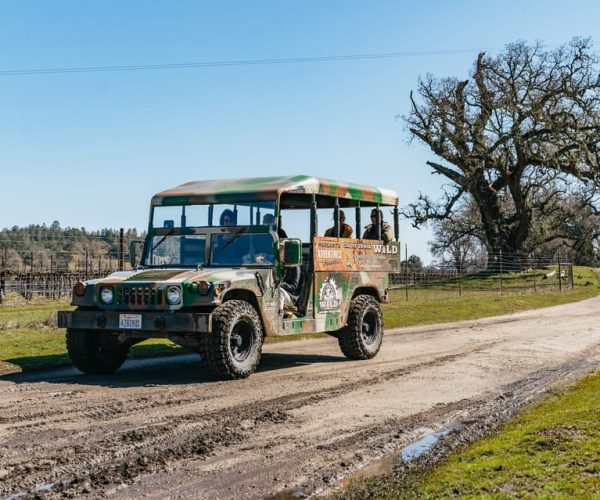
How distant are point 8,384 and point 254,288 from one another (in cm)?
346

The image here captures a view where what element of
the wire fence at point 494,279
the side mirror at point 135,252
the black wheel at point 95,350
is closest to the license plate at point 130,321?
the black wheel at point 95,350

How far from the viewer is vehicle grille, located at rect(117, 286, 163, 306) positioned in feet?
33.6

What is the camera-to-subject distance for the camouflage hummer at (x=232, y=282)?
10.2 m

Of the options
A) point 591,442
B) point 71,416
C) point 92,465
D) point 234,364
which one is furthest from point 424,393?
point 92,465

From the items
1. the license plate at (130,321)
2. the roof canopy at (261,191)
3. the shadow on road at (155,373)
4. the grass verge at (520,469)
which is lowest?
the grass verge at (520,469)

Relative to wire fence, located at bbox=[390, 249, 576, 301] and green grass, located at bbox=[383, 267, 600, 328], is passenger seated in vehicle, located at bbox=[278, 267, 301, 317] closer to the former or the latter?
green grass, located at bbox=[383, 267, 600, 328]

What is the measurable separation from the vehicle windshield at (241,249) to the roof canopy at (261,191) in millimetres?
544

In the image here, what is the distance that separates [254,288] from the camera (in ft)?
35.4

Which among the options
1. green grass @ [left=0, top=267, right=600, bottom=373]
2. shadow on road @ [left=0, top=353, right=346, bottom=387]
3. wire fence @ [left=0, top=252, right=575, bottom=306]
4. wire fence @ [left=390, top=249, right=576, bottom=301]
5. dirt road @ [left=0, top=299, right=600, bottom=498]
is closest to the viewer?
dirt road @ [left=0, top=299, right=600, bottom=498]

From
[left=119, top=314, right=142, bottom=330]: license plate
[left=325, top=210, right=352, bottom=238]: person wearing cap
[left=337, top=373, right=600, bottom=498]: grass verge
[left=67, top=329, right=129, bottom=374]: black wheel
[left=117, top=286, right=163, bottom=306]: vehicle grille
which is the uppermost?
[left=325, top=210, right=352, bottom=238]: person wearing cap

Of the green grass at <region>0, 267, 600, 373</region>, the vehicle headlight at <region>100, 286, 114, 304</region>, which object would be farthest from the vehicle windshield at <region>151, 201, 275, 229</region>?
the green grass at <region>0, 267, 600, 373</region>

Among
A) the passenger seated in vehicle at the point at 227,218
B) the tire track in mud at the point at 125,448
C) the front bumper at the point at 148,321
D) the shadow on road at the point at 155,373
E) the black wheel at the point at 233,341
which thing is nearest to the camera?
the tire track in mud at the point at 125,448

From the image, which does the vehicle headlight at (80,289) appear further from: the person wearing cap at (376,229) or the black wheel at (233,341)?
the person wearing cap at (376,229)

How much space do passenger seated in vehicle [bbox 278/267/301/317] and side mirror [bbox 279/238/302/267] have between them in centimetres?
46
